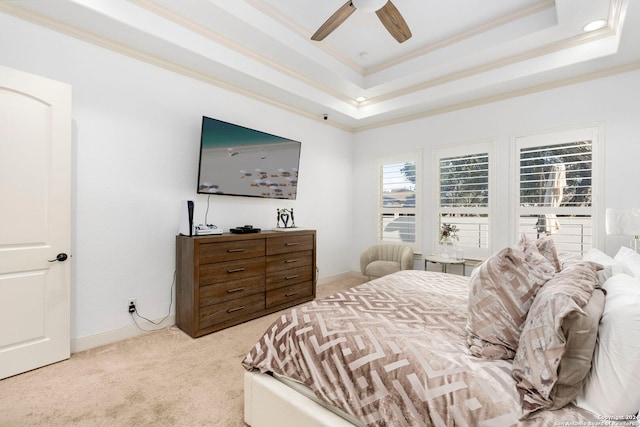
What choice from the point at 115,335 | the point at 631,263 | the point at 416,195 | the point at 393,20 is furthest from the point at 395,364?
the point at 416,195

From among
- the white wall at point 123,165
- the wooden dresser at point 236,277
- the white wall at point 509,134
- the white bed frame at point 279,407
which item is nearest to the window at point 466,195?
the white wall at point 509,134

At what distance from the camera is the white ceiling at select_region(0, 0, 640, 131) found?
2555 millimetres

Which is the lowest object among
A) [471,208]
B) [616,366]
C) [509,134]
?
[616,366]

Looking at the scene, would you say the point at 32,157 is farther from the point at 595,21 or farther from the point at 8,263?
the point at 595,21

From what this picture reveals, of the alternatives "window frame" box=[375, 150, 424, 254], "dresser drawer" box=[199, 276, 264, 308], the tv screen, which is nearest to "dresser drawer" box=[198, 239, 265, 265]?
"dresser drawer" box=[199, 276, 264, 308]

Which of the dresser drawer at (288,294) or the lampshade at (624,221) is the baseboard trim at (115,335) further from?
the lampshade at (624,221)

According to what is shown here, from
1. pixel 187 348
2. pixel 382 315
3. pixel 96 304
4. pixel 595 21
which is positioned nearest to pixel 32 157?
pixel 96 304

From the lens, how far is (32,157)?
2.26 meters

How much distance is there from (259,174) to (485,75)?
9.94 feet

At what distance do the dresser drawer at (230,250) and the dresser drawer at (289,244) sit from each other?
0.46ft

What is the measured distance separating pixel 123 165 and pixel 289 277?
7.17 feet

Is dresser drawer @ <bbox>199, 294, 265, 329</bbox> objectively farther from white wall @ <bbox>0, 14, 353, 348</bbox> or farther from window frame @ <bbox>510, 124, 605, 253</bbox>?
window frame @ <bbox>510, 124, 605, 253</bbox>

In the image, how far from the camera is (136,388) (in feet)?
6.77

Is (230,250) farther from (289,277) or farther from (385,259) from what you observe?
(385,259)
